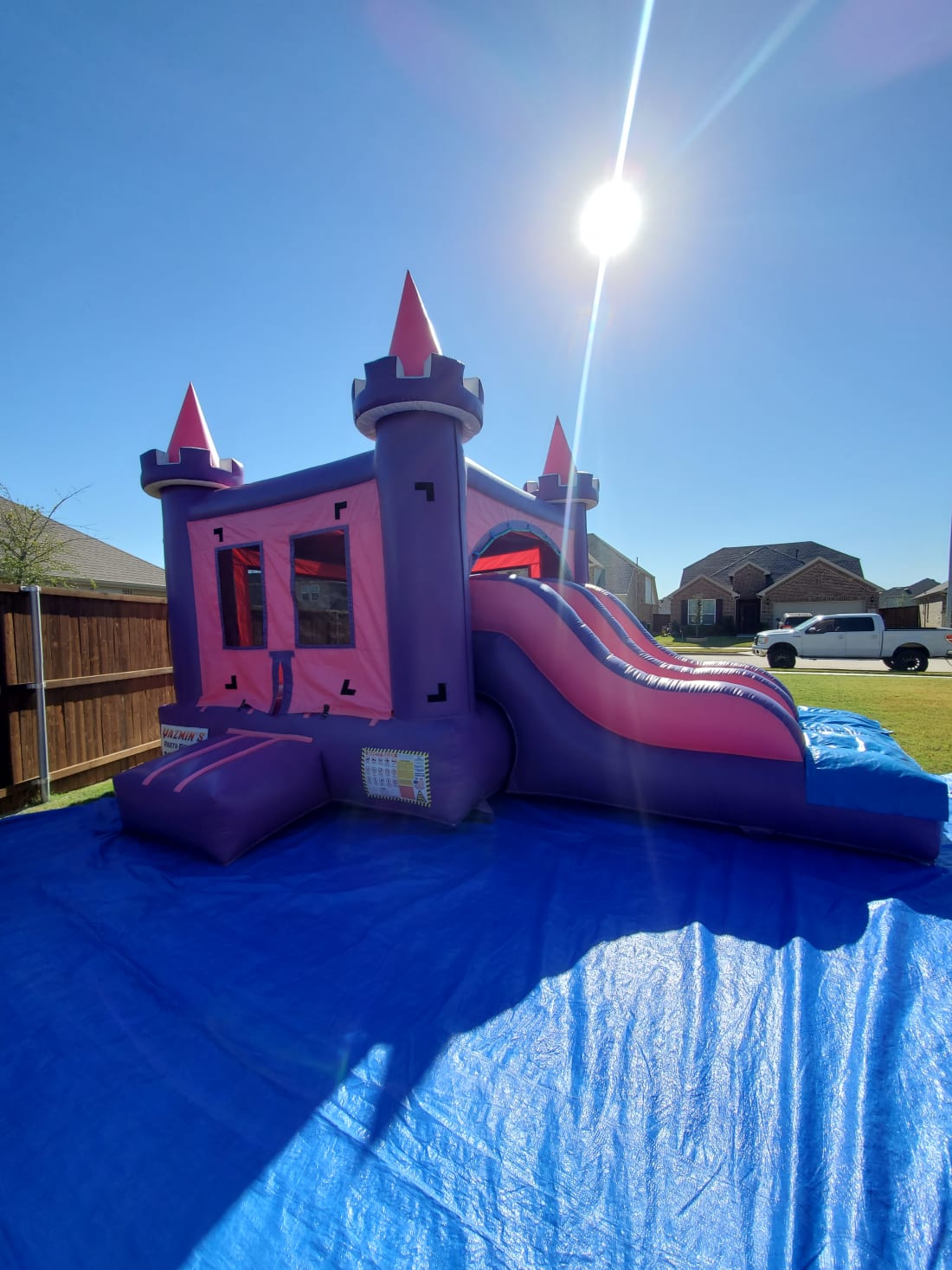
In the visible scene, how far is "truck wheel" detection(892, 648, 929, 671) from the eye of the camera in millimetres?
12492

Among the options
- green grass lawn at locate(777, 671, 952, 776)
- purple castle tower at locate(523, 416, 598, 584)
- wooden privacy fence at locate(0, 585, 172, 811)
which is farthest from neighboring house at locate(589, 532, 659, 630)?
wooden privacy fence at locate(0, 585, 172, 811)

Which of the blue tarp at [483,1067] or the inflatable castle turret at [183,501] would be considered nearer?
the blue tarp at [483,1067]

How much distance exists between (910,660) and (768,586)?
16.6 metres

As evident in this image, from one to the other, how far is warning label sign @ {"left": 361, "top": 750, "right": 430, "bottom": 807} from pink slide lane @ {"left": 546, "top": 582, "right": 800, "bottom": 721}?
152 centimetres

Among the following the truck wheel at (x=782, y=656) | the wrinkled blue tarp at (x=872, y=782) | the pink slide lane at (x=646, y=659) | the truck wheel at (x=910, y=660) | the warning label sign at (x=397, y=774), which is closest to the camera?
the wrinkled blue tarp at (x=872, y=782)

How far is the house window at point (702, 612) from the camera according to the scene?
29.2 metres

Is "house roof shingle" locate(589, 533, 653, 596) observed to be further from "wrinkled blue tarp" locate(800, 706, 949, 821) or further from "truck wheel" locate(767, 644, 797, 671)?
"wrinkled blue tarp" locate(800, 706, 949, 821)

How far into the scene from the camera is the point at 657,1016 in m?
1.76

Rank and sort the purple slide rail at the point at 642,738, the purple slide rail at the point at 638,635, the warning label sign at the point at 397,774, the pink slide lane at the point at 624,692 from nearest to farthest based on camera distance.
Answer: the purple slide rail at the point at 642,738
the pink slide lane at the point at 624,692
the warning label sign at the point at 397,774
the purple slide rail at the point at 638,635

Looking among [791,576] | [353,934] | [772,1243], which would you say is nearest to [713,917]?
[772,1243]

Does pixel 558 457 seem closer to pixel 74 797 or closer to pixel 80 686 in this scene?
pixel 80 686

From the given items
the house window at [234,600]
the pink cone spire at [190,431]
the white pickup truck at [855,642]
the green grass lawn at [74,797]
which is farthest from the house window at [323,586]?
the white pickup truck at [855,642]

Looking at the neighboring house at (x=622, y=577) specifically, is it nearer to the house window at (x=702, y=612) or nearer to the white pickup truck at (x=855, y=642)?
the house window at (x=702, y=612)

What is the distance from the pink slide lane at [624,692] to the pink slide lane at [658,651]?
32.7 inches
